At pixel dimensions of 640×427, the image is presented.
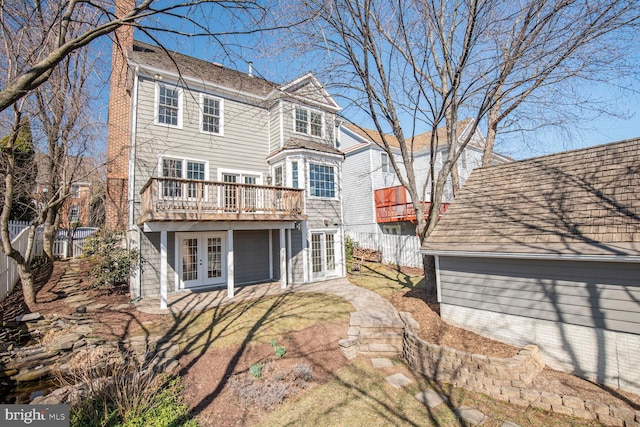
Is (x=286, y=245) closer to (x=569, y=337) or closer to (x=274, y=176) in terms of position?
(x=274, y=176)

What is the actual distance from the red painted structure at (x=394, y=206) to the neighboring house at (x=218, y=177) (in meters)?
5.36

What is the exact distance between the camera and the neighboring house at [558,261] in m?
4.89

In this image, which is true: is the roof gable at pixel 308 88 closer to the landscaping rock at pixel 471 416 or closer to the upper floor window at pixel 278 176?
the upper floor window at pixel 278 176

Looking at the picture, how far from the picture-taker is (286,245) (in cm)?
1196

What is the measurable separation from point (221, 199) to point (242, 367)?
5713 millimetres

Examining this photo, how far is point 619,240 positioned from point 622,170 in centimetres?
208

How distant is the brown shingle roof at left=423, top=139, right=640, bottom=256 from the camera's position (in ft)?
17.2

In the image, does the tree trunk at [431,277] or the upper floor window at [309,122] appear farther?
the upper floor window at [309,122]

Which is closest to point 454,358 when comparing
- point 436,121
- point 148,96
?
point 436,121

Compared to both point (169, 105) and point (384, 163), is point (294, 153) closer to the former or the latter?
point (169, 105)

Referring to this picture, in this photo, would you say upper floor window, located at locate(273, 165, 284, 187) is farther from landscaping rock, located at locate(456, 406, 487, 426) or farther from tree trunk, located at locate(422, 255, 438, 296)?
landscaping rock, located at locate(456, 406, 487, 426)

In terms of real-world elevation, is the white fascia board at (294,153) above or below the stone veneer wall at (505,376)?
above

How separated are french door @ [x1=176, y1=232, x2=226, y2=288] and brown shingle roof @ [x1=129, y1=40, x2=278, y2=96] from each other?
5766mm

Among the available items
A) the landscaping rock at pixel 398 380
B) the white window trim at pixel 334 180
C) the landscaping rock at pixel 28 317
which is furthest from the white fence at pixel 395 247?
the landscaping rock at pixel 28 317
